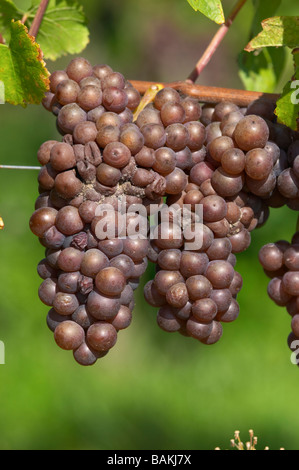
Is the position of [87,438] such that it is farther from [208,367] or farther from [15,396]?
[208,367]

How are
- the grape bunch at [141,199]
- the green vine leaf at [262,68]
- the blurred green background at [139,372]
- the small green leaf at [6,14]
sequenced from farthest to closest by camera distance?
the blurred green background at [139,372]
the green vine leaf at [262,68]
the small green leaf at [6,14]
the grape bunch at [141,199]

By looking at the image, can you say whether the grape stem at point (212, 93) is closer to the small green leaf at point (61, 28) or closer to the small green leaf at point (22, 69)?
the small green leaf at point (22, 69)

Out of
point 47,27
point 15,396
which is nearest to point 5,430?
point 15,396

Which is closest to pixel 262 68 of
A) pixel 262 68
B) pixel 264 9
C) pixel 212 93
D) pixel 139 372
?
pixel 262 68

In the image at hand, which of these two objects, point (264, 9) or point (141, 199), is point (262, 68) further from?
point (141, 199)

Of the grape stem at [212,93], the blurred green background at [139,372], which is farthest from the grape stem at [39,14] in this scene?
the blurred green background at [139,372]

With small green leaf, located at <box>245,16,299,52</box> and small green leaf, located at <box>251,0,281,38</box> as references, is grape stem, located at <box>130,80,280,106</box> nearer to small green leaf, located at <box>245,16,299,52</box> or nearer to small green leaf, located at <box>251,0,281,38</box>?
small green leaf, located at <box>245,16,299,52</box>
